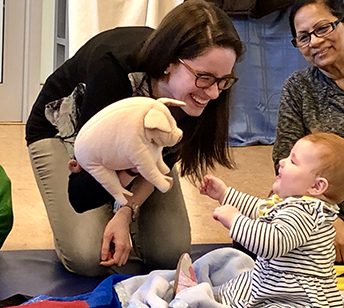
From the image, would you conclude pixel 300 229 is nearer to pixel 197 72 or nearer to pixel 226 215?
pixel 226 215

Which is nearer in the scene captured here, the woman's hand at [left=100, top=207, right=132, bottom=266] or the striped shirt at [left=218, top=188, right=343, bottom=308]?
the striped shirt at [left=218, top=188, right=343, bottom=308]

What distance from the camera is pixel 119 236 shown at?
1583 millimetres

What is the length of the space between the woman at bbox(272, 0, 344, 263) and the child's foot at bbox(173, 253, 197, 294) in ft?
1.48

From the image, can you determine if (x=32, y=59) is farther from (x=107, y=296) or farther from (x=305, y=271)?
(x=305, y=271)

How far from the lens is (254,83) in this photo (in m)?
3.35

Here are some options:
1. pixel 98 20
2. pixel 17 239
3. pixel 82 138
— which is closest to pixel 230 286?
pixel 82 138

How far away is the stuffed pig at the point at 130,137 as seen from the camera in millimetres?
1212

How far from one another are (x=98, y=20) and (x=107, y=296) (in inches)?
62.7

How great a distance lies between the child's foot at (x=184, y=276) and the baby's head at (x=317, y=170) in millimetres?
246

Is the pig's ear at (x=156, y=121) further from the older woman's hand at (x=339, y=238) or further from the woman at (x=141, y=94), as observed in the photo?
the older woman's hand at (x=339, y=238)

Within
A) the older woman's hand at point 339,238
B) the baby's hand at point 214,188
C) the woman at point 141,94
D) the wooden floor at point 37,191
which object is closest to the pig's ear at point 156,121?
the woman at point 141,94

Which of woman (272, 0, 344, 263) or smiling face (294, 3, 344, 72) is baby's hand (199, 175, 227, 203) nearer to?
woman (272, 0, 344, 263)

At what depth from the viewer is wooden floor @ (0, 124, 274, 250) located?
7.01ft

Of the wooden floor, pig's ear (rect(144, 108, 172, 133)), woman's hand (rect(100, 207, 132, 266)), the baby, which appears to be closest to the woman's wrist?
woman's hand (rect(100, 207, 132, 266))
